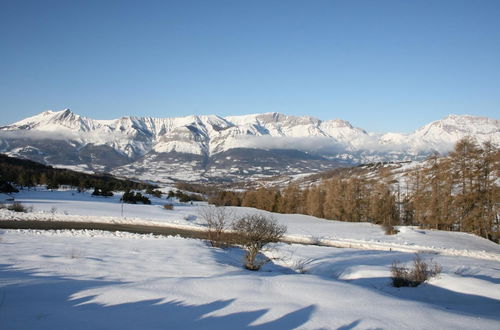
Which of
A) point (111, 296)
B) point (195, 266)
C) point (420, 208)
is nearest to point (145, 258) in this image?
point (195, 266)

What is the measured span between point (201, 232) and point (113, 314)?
3119 centimetres

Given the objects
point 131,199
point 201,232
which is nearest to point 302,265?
point 201,232

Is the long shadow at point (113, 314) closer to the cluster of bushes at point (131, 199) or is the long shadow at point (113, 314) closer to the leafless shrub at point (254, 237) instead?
the leafless shrub at point (254, 237)

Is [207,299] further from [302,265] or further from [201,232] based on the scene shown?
[201,232]

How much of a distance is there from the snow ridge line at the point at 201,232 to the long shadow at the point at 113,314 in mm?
25735

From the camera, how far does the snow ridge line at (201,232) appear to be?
2773 cm

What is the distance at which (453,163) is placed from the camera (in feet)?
116

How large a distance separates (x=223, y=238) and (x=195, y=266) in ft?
37.9

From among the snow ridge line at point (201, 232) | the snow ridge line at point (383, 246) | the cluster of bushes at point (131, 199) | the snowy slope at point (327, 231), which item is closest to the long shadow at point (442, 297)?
the snow ridge line at point (383, 246)

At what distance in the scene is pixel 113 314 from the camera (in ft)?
20.4

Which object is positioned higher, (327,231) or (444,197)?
(444,197)

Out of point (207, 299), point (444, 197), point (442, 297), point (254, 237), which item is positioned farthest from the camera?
point (444, 197)

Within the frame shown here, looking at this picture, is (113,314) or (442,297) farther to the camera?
(442,297)

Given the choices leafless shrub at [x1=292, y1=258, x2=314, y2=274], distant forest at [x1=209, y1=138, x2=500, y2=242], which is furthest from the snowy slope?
leafless shrub at [x1=292, y1=258, x2=314, y2=274]
